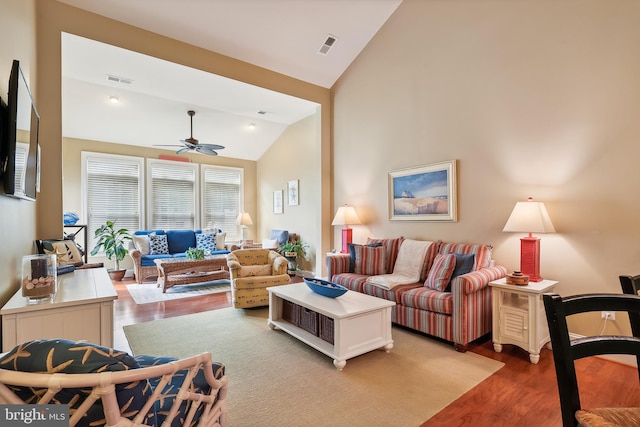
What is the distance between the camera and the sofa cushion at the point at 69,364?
0.78 meters

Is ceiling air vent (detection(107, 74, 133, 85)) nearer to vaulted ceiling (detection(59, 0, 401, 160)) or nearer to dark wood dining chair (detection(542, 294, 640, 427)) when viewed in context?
vaulted ceiling (detection(59, 0, 401, 160))

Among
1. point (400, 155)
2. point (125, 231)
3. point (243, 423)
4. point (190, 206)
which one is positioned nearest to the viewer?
point (243, 423)

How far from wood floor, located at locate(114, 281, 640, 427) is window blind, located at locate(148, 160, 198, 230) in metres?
4.35

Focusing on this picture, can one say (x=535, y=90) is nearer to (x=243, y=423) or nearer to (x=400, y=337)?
(x=400, y=337)

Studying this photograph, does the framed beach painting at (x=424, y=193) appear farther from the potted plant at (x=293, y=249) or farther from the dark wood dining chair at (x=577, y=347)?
the dark wood dining chair at (x=577, y=347)

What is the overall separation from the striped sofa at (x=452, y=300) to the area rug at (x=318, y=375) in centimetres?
16

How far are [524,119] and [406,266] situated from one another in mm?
2034

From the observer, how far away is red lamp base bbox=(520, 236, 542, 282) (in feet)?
9.45

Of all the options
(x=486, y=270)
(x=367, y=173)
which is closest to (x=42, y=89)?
(x=367, y=173)

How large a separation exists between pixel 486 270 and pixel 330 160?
11.1ft

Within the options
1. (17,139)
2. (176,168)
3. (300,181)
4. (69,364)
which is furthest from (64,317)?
(176,168)

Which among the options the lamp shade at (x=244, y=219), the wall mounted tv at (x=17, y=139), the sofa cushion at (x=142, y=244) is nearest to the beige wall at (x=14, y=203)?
the wall mounted tv at (x=17, y=139)

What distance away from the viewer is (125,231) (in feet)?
20.2

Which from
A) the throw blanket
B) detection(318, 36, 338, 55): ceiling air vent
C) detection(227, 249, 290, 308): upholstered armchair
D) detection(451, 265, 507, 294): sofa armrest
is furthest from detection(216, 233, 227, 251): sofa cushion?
detection(451, 265, 507, 294): sofa armrest
